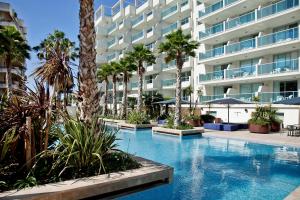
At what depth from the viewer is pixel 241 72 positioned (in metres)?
34.6

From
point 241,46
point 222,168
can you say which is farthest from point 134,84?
point 222,168

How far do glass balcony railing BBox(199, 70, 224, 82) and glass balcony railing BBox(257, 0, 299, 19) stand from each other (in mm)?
8120

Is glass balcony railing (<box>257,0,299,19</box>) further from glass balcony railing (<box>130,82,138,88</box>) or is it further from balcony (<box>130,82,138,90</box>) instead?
glass balcony railing (<box>130,82,138,88</box>)

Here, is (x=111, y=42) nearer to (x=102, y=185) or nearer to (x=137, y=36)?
(x=137, y=36)

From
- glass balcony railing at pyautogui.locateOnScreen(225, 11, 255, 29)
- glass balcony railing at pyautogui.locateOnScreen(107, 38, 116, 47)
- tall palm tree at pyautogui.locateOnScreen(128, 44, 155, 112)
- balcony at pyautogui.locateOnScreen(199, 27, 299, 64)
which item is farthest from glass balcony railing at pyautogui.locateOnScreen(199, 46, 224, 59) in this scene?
glass balcony railing at pyautogui.locateOnScreen(107, 38, 116, 47)

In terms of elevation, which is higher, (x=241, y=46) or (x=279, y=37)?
(x=279, y=37)

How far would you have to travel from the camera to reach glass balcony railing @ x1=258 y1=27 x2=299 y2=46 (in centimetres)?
2921

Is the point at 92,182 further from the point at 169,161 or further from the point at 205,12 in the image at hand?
the point at 205,12

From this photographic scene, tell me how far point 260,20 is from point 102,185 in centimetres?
3032

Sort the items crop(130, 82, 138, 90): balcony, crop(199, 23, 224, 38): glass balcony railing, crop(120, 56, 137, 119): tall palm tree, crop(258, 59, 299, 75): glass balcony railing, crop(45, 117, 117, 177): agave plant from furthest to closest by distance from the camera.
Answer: crop(130, 82, 138, 90): balcony < crop(120, 56, 137, 119): tall palm tree < crop(199, 23, 224, 38): glass balcony railing < crop(258, 59, 299, 75): glass balcony railing < crop(45, 117, 117, 177): agave plant

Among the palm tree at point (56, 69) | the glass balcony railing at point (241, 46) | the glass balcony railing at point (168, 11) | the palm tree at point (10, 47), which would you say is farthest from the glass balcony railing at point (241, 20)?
the palm tree at point (56, 69)

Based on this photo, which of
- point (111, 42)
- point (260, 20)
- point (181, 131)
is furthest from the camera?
point (111, 42)

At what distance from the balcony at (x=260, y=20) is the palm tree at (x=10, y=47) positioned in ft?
76.4

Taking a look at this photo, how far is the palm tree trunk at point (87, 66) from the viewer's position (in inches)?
379
